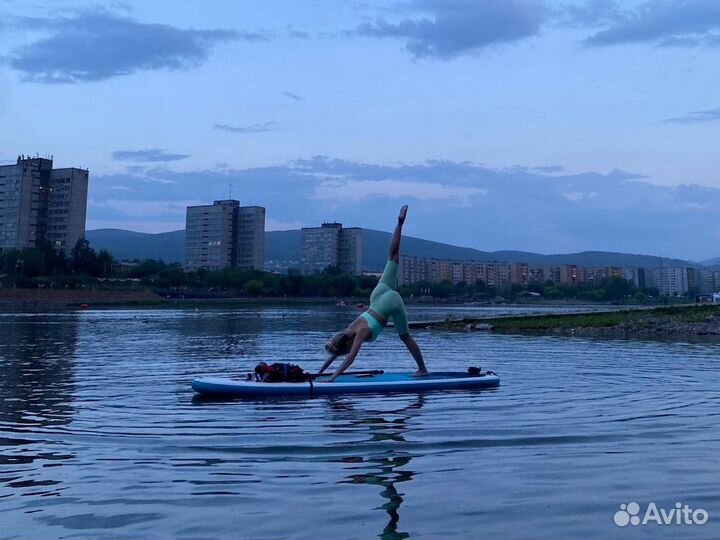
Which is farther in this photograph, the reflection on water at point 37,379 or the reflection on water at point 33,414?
the reflection on water at point 37,379

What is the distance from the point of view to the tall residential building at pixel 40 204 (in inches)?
6973

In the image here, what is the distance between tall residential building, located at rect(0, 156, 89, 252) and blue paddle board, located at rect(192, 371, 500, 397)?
172m

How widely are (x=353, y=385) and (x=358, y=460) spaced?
282 inches

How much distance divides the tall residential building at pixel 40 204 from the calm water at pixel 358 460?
6738 inches

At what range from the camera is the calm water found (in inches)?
295

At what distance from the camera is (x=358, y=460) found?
1021 centimetres

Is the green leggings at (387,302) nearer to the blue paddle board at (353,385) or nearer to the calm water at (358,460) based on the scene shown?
the blue paddle board at (353,385)

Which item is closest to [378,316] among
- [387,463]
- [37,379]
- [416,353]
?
[416,353]

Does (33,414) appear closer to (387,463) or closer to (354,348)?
(354,348)

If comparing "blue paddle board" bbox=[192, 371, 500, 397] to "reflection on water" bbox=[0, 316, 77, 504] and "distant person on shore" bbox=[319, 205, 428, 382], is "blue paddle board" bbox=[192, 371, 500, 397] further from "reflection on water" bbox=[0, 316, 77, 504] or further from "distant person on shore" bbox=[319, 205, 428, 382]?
"reflection on water" bbox=[0, 316, 77, 504]

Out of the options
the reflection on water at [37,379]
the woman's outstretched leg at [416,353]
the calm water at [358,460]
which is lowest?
the reflection on water at [37,379]

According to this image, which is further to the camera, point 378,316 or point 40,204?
point 40,204

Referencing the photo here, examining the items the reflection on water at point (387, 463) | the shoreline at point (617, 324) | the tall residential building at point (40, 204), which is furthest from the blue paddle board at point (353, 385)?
the tall residential building at point (40, 204)

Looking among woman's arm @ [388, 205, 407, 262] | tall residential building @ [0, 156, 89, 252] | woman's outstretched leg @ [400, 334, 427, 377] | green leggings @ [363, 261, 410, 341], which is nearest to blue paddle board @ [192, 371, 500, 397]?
woman's outstretched leg @ [400, 334, 427, 377]
